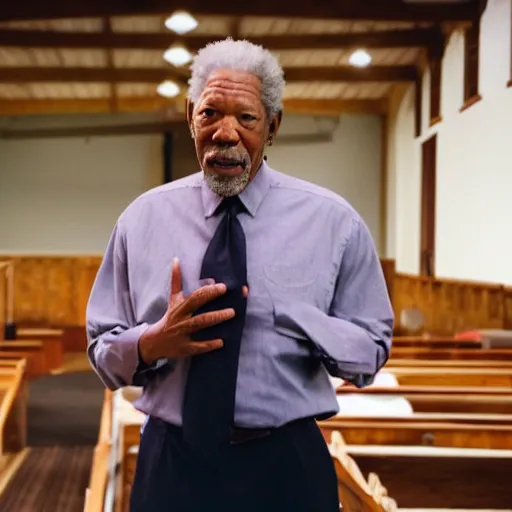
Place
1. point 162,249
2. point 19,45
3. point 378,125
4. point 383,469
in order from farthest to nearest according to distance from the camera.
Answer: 1. point 378,125
2. point 19,45
3. point 383,469
4. point 162,249

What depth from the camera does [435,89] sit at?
7.82 metres

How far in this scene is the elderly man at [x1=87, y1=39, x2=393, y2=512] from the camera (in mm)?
1015

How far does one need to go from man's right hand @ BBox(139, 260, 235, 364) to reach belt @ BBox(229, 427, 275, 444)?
0.14 m

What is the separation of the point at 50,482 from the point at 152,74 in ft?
19.5

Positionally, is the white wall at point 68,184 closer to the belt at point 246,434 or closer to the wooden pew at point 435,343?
the wooden pew at point 435,343

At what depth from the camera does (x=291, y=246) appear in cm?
109

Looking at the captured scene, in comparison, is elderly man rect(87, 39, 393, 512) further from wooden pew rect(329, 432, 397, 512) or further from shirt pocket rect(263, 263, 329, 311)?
wooden pew rect(329, 432, 397, 512)

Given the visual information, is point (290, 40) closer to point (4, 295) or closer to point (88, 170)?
point (4, 295)

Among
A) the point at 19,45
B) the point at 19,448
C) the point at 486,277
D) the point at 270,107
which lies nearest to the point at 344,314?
the point at 270,107

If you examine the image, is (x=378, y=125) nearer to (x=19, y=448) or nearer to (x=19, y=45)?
(x=19, y=45)

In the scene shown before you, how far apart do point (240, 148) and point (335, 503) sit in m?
0.55

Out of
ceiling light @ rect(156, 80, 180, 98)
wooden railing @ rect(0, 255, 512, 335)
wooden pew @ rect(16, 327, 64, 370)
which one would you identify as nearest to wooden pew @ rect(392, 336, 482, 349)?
wooden pew @ rect(16, 327, 64, 370)

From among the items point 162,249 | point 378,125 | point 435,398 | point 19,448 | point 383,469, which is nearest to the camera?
point 162,249

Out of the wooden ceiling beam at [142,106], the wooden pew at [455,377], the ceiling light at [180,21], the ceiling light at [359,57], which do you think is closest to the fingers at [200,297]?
the wooden pew at [455,377]
